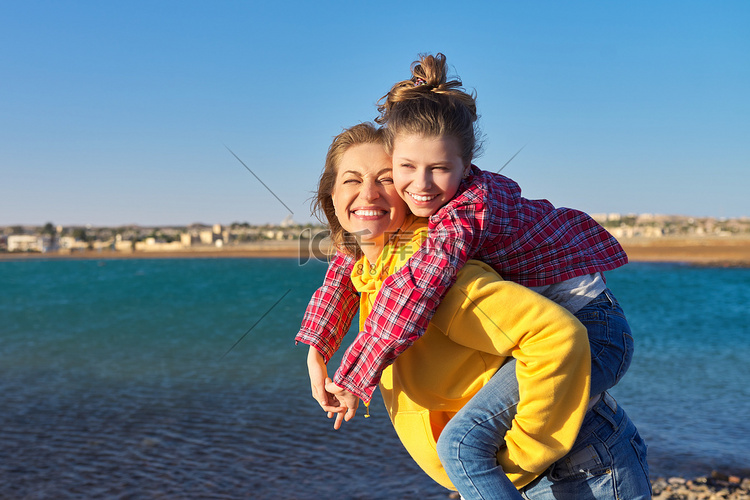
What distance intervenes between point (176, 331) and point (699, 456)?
17093mm

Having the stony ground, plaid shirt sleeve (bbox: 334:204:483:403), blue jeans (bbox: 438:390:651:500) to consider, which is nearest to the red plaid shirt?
plaid shirt sleeve (bbox: 334:204:483:403)

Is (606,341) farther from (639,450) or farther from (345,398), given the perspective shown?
(345,398)

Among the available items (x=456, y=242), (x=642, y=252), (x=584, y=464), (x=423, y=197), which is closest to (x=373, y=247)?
(x=423, y=197)

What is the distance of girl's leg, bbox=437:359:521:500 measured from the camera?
1797 mm

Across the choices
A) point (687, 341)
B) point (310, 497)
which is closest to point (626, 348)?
point (310, 497)

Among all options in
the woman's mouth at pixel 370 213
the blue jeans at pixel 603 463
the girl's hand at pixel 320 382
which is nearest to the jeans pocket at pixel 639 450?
the blue jeans at pixel 603 463

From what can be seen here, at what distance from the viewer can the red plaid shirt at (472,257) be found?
5.66 feet

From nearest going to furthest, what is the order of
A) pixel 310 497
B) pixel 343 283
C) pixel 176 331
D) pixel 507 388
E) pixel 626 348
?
1. pixel 507 388
2. pixel 626 348
3. pixel 343 283
4. pixel 310 497
5. pixel 176 331

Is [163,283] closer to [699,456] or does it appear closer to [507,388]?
[699,456]

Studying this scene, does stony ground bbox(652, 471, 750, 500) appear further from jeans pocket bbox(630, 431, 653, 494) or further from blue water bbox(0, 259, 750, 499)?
jeans pocket bbox(630, 431, 653, 494)

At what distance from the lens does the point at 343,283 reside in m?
2.29

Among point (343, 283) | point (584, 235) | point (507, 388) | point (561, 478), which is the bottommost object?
point (561, 478)

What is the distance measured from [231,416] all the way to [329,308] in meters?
7.41

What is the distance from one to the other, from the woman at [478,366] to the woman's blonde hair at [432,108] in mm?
155
